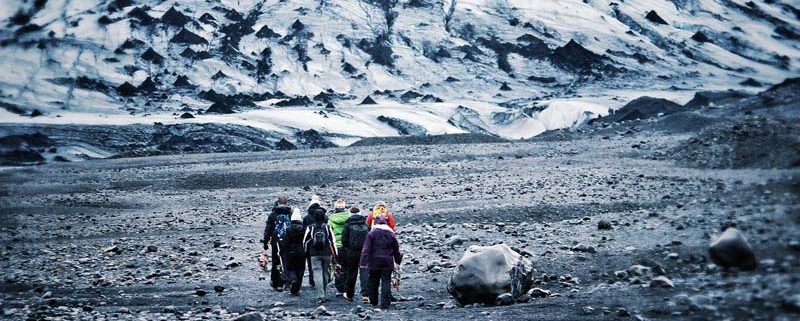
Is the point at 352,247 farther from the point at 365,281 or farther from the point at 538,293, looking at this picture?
the point at 538,293

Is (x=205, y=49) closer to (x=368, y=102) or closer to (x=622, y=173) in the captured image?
(x=368, y=102)

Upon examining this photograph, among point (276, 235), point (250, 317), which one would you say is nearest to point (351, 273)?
point (276, 235)

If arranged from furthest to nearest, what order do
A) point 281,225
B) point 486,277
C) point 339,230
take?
point 281,225 → point 339,230 → point 486,277

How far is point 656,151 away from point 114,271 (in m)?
21.0

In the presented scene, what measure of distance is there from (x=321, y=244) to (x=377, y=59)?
73.7 m

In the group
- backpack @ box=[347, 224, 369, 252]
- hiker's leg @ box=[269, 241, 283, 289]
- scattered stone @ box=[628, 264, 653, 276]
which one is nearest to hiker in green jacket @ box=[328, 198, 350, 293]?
backpack @ box=[347, 224, 369, 252]

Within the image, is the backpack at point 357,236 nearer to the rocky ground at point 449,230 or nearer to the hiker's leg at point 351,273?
the hiker's leg at point 351,273

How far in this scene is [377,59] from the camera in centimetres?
8406

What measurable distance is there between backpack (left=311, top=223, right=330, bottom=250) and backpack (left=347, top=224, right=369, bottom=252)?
0.48 meters

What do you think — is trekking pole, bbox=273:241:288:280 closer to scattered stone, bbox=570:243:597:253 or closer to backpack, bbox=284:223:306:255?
backpack, bbox=284:223:306:255

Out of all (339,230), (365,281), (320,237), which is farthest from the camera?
(339,230)

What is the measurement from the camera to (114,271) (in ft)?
45.5

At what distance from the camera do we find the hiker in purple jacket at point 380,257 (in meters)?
10.4

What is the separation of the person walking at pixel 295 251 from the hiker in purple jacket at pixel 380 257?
5.19 ft
